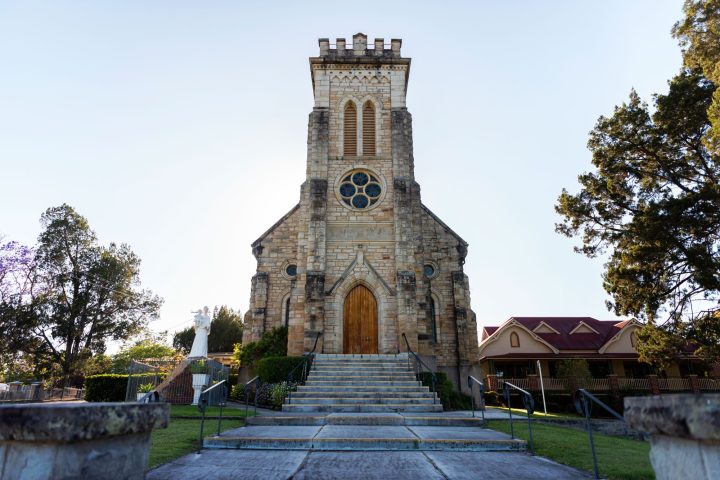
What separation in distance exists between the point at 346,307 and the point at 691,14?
1717cm

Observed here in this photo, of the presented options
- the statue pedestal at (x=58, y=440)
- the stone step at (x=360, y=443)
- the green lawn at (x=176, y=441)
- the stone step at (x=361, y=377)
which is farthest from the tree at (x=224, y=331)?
the statue pedestal at (x=58, y=440)

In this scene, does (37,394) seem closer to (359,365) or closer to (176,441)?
(359,365)

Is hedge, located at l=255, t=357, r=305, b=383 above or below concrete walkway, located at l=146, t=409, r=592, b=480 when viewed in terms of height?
above

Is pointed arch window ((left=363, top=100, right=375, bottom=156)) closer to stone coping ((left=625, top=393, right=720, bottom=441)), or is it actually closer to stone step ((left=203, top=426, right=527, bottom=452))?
stone step ((left=203, top=426, right=527, bottom=452))

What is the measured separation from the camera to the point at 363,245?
2014cm

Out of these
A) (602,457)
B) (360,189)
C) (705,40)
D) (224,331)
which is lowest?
(602,457)

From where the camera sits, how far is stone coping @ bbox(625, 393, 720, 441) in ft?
6.40

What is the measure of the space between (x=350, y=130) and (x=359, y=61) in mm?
4073

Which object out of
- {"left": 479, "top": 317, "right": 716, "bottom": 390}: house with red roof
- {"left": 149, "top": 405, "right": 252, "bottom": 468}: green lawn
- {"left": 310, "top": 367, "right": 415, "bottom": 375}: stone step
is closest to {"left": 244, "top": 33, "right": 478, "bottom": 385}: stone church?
{"left": 310, "top": 367, "right": 415, "bottom": 375}: stone step

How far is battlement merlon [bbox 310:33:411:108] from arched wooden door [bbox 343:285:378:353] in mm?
10391

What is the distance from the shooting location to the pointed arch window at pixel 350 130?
22219mm

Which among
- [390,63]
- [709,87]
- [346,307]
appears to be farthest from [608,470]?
[390,63]

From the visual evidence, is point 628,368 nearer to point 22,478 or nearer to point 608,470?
point 608,470

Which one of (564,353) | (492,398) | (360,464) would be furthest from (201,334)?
(564,353)
